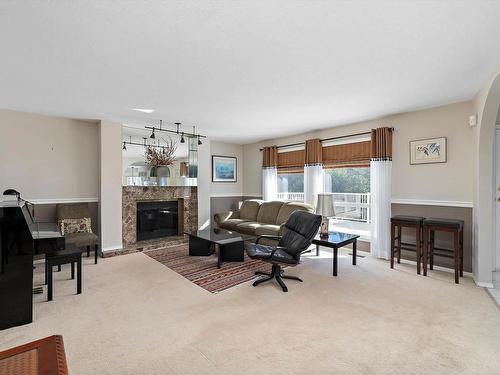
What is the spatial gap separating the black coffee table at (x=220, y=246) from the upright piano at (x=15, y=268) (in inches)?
85.3

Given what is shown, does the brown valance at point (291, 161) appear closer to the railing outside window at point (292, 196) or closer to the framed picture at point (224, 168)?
the railing outside window at point (292, 196)

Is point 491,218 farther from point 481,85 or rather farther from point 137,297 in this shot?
point 137,297

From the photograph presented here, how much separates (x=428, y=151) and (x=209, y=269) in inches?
151

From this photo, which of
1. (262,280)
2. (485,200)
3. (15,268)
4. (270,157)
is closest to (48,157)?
(15,268)

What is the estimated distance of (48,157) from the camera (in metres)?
4.38

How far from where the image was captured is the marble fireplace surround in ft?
16.4

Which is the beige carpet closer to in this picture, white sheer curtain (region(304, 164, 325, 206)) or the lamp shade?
the lamp shade

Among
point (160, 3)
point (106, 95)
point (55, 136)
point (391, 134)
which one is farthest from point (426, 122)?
point (55, 136)

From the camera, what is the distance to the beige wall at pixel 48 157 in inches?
159

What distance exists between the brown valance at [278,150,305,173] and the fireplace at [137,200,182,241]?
2.66 meters

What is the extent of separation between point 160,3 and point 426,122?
407 cm

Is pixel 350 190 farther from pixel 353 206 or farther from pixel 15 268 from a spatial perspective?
pixel 15 268

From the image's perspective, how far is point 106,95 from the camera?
3320 mm

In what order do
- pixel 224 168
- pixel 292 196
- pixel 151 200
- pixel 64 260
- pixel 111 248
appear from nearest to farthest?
pixel 64 260 < pixel 111 248 < pixel 151 200 < pixel 292 196 < pixel 224 168
